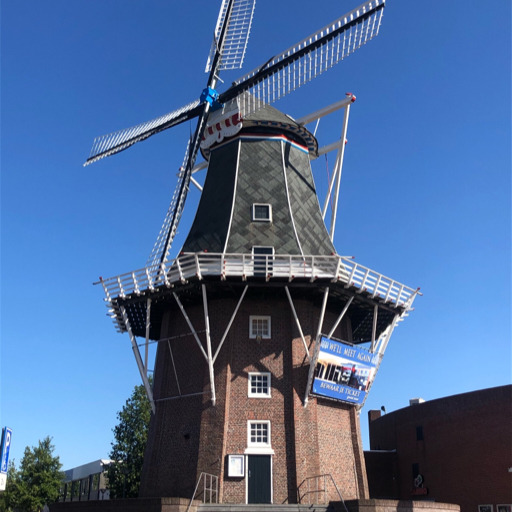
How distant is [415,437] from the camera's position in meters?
36.5

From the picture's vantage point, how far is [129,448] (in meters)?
43.3

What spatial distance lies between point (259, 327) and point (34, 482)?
81.3ft

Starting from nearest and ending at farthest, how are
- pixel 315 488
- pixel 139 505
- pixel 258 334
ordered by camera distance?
pixel 139 505 → pixel 315 488 → pixel 258 334

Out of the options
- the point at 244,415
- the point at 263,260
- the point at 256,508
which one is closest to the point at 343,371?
the point at 244,415

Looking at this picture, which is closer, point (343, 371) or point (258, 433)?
point (258, 433)

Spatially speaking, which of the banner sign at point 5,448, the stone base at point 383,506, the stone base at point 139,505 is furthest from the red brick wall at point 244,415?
the banner sign at point 5,448

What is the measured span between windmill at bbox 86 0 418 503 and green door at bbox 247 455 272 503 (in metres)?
0.04

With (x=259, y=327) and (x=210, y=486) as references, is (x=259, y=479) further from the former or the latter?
(x=259, y=327)

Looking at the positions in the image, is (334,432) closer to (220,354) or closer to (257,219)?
(220,354)

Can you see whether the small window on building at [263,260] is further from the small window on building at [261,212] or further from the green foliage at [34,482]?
the green foliage at [34,482]

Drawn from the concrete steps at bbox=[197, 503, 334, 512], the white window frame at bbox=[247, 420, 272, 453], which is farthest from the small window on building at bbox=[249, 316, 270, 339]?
the concrete steps at bbox=[197, 503, 334, 512]

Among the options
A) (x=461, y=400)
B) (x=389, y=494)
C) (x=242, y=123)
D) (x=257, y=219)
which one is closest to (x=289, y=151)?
(x=242, y=123)

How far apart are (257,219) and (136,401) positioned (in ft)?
79.0

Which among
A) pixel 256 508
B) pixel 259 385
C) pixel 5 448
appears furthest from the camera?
pixel 259 385
